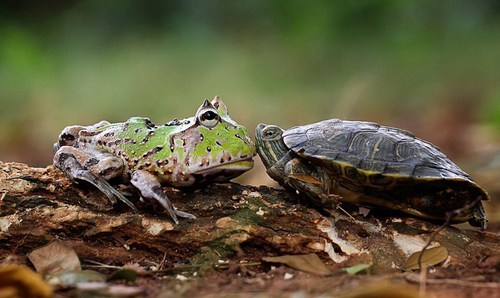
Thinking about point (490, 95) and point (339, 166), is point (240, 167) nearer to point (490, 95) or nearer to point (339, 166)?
point (339, 166)

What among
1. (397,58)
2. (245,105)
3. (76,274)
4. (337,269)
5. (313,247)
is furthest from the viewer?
(397,58)

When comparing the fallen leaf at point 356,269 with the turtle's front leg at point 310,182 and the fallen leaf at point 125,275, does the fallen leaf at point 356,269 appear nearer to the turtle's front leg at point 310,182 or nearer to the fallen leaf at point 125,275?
the turtle's front leg at point 310,182

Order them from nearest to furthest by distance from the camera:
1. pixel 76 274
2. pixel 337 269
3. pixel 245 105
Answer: pixel 76 274 → pixel 337 269 → pixel 245 105

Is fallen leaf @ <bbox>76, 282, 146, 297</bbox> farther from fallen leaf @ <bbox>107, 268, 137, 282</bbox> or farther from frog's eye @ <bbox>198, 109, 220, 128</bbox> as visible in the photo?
frog's eye @ <bbox>198, 109, 220, 128</bbox>

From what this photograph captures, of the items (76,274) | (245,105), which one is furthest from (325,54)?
(76,274)

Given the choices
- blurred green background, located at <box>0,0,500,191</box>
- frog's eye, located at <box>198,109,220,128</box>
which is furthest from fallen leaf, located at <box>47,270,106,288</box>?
blurred green background, located at <box>0,0,500,191</box>

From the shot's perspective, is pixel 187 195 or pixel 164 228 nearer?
pixel 164 228

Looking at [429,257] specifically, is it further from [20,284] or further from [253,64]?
[253,64]
